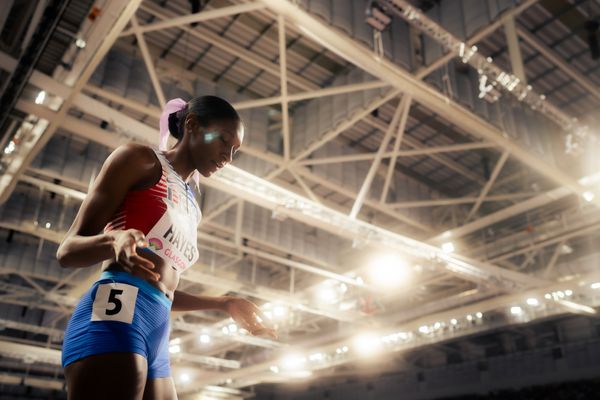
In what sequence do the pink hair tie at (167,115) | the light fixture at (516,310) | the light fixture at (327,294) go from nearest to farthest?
the pink hair tie at (167,115)
the light fixture at (327,294)
the light fixture at (516,310)

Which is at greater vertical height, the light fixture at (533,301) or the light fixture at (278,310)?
the light fixture at (278,310)

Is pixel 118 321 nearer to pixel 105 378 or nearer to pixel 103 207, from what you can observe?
pixel 105 378

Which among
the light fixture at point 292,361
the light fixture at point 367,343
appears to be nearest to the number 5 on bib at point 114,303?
the light fixture at point 367,343

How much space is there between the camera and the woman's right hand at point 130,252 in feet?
4.49

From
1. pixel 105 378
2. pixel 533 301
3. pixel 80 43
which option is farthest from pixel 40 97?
pixel 533 301

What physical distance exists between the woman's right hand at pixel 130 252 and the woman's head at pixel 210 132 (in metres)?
0.60

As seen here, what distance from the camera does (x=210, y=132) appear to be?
194 centimetres

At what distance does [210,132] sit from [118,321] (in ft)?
2.50

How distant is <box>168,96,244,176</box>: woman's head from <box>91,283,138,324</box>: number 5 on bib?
0.59 m

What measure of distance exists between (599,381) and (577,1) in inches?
527

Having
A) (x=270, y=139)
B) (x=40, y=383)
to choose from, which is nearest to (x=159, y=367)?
(x=270, y=139)

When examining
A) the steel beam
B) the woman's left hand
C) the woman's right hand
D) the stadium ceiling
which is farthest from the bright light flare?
the woman's right hand

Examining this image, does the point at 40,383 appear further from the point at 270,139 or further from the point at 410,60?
the point at 410,60

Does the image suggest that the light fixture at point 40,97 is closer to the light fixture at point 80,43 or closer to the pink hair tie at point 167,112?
the light fixture at point 80,43
